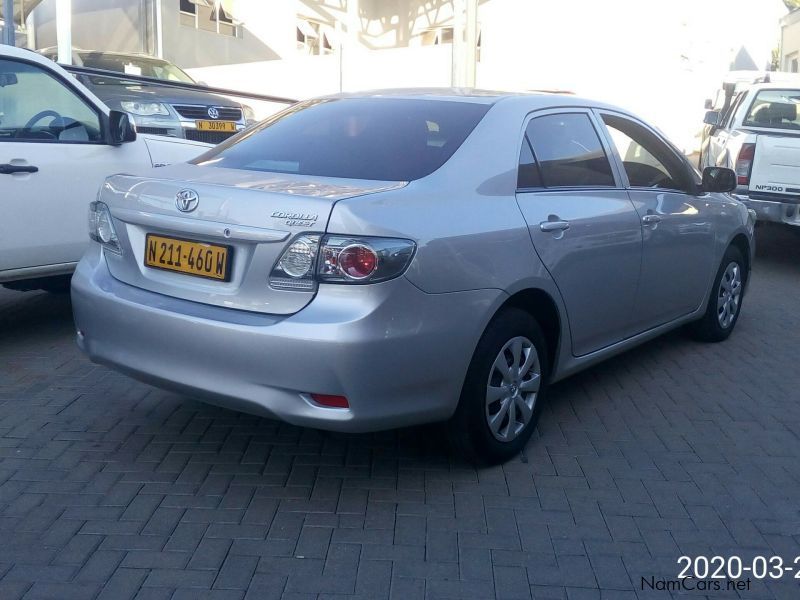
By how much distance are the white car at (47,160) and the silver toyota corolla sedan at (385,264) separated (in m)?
1.57

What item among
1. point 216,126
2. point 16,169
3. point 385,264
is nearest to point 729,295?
point 385,264

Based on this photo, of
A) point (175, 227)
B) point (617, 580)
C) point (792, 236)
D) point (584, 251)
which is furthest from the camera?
point (792, 236)

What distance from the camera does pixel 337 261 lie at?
3.46 m

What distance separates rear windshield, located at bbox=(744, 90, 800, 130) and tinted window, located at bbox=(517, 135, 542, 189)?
714cm

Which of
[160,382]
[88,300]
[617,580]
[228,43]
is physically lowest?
[617,580]

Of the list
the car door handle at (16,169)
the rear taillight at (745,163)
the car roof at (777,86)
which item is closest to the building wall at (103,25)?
the car roof at (777,86)

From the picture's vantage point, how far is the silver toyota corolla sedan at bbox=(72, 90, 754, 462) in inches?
138

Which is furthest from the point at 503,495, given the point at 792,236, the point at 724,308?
the point at 792,236

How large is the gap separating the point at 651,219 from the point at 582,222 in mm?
805

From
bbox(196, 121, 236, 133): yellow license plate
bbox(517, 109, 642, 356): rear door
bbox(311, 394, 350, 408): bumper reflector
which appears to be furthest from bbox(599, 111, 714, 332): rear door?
bbox(196, 121, 236, 133): yellow license plate

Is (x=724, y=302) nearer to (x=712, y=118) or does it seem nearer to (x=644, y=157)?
(x=644, y=157)

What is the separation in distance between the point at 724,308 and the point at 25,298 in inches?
204

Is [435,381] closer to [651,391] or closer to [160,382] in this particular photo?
[160,382]

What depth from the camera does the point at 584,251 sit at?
454 centimetres
